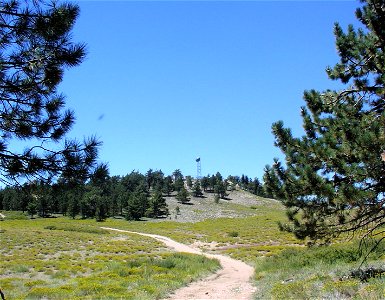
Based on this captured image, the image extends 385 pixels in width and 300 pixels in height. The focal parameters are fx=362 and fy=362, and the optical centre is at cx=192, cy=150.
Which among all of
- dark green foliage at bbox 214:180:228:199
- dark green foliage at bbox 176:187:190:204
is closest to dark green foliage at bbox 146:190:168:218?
dark green foliage at bbox 176:187:190:204

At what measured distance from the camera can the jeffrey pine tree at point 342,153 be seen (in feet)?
23.5

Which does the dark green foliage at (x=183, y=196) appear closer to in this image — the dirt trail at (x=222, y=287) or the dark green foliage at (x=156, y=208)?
the dark green foliage at (x=156, y=208)

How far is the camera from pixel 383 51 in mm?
A: 9289

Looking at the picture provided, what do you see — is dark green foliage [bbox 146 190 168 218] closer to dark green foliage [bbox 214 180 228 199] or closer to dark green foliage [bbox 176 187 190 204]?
dark green foliage [bbox 176 187 190 204]

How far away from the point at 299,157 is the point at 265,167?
0.89 metres

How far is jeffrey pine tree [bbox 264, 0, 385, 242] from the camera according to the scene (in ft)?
23.5

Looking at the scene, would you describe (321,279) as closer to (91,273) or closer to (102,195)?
(91,273)

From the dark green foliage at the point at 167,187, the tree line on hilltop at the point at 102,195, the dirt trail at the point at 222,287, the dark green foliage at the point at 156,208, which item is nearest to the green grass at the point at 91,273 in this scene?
the dirt trail at the point at 222,287

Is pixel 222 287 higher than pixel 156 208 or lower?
lower

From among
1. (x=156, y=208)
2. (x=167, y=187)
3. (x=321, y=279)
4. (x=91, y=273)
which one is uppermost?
(x=167, y=187)

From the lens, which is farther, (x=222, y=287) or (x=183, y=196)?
(x=183, y=196)

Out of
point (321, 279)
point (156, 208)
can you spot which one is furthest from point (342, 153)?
point (156, 208)

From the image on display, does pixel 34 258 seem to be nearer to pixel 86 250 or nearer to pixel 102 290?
pixel 86 250

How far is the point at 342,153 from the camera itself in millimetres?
7793
